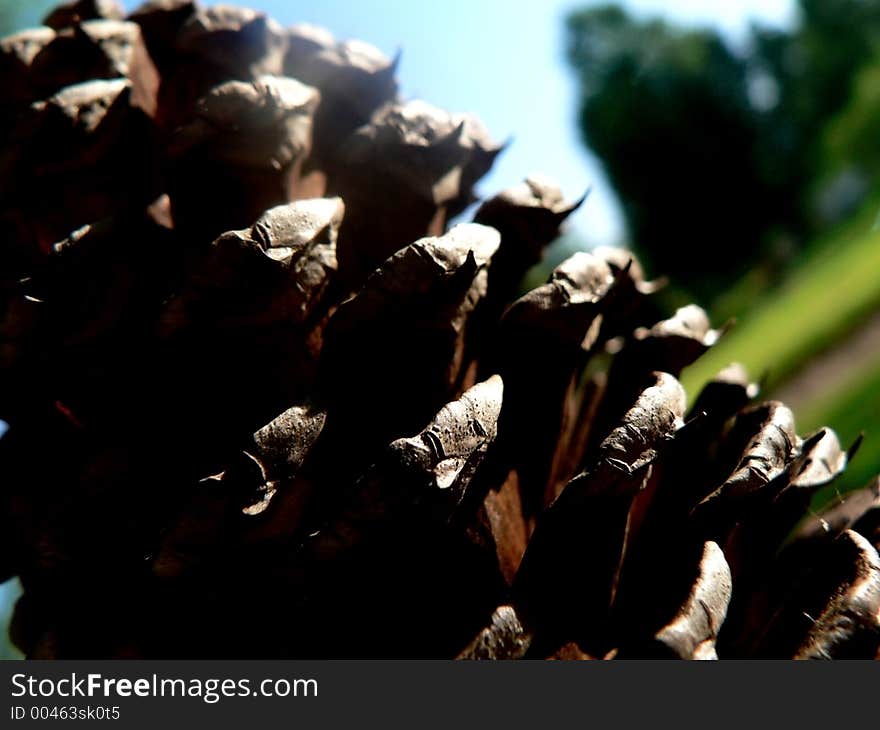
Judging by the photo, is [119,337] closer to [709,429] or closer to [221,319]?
[221,319]

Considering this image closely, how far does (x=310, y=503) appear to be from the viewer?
29cm

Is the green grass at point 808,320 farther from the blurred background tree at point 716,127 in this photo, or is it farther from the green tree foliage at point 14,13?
the blurred background tree at point 716,127

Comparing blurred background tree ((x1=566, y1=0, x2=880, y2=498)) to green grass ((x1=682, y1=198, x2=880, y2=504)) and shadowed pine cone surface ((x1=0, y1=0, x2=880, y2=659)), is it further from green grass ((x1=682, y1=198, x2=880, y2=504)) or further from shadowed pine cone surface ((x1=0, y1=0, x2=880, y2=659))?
shadowed pine cone surface ((x1=0, y1=0, x2=880, y2=659))

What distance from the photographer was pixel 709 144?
5.42 meters

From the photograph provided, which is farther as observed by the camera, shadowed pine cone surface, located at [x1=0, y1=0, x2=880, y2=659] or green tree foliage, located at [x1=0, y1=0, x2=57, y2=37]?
green tree foliage, located at [x1=0, y1=0, x2=57, y2=37]

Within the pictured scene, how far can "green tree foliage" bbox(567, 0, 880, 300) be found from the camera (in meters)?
5.29

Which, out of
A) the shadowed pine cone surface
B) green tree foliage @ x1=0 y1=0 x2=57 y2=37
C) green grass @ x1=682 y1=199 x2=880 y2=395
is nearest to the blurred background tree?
green grass @ x1=682 y1=199 x2=880 y2=395

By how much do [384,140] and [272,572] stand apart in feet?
0.67

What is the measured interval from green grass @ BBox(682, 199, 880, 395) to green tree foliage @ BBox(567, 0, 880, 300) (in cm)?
446

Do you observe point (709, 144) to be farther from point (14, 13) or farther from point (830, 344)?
point (830, 344)

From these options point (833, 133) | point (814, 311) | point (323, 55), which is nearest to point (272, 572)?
point (323, 55)

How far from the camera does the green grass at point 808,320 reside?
0.85 m

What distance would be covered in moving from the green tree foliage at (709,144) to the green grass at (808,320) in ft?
14.6

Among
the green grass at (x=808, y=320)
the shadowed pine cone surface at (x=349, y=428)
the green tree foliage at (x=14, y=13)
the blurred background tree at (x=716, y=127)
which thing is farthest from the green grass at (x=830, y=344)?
the blurred background tree at (x=716, y=127)
